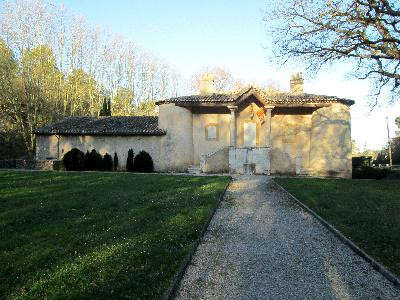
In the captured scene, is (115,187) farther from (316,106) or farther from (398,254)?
(316,106)

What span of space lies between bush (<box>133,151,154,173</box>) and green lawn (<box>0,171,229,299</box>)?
41.1ft

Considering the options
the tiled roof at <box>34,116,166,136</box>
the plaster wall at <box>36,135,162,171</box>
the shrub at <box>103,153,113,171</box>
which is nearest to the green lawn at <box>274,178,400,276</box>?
the plaster wall at <box>36,135,162,171</box>

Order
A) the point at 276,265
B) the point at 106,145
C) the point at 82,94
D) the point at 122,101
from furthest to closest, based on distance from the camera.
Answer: the point at 122,101 < the point at 82,94 < the point at 106,145 < the point at 276,265

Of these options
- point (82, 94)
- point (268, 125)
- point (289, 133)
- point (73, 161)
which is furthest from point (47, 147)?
point (289, 133)

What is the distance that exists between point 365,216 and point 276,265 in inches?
168

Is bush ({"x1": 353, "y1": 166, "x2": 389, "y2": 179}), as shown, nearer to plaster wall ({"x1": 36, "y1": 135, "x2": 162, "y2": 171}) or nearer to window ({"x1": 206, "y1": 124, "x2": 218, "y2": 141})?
window ({"x1": 206, "y1": 124, "x2": 218, "y2": 141})

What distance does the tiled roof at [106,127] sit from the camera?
2350cm

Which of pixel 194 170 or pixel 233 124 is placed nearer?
pixel 233 124

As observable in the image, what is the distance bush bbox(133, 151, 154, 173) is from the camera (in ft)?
75.2

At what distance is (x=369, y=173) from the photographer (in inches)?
933

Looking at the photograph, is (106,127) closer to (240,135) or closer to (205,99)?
(205,99)

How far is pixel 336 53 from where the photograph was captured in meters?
14.9

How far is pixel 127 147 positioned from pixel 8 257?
19.5m

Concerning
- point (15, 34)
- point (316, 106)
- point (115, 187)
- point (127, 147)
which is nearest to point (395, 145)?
point (316, 106)
